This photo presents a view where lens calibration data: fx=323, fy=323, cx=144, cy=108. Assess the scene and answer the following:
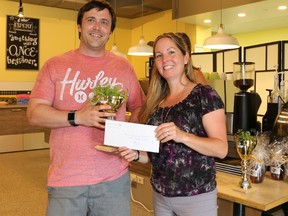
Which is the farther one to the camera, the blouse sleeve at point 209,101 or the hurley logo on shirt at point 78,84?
the hurley logo on shirt at point 78,84

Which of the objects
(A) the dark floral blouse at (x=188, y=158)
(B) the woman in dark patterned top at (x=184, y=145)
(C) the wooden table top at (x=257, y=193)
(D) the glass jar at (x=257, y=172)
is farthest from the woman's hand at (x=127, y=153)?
(D) the glass jar at (x=257, y=172)

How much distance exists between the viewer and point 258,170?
191 centimetres

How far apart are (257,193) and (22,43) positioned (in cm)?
670

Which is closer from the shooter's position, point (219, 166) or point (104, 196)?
point (104, 196)

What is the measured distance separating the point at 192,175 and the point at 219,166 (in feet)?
2.84

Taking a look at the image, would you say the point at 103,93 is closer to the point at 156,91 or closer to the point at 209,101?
the point at 156,91

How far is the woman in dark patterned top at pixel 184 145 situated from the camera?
54.4 inches

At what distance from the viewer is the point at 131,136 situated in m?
1.42

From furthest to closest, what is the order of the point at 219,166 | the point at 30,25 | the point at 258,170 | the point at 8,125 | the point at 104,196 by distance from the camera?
the point at 30,25
the point at 8,125
the point at 219,166
the point at 258,170
the point at 104,196

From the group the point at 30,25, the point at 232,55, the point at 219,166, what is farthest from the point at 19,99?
the point at 219,166

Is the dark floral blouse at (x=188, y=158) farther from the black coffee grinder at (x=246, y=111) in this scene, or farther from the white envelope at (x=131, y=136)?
the black coffee grinder at (x=246, y=111)

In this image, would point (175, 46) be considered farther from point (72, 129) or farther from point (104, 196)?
point (104, 196)

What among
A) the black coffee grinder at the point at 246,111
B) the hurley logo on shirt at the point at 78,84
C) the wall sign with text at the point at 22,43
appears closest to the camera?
the hurley logo on shirt at the point at 78,84

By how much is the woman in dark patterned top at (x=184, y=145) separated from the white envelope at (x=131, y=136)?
0.04 metres
